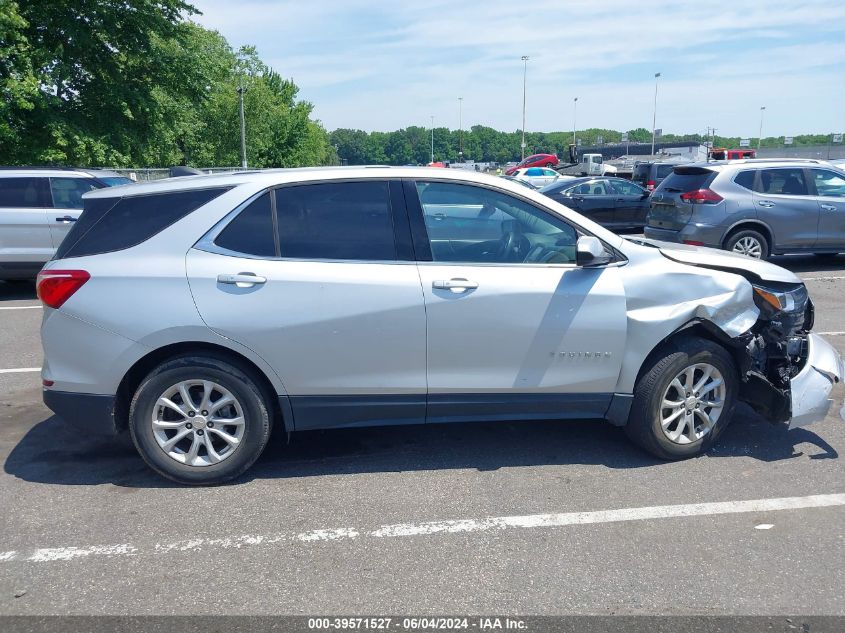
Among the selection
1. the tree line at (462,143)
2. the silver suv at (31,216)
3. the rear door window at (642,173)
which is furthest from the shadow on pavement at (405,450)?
the tree line at (462,143)

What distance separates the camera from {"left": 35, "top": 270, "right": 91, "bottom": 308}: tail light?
4242mm

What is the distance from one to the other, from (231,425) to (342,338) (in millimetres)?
820

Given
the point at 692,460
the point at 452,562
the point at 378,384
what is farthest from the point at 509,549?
the point at 692,460

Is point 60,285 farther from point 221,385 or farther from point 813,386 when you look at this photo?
point 813,386

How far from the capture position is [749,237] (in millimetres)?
11492

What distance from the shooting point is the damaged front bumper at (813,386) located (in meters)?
4.62

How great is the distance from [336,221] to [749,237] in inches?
354

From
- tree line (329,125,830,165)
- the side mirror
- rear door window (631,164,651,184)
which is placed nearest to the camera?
the side mirror

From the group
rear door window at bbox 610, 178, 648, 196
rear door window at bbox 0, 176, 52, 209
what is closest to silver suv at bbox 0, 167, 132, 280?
rear door window at bbox 0, 176, 52, 209

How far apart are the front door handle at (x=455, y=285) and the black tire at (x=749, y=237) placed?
327 inches

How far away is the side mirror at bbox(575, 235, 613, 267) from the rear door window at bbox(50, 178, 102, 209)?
8.56 meters

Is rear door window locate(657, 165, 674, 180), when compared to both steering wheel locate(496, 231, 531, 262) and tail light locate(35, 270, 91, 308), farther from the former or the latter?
tail light locate(35, 270, 91, 308)

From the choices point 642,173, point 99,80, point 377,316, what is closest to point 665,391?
point 377,316

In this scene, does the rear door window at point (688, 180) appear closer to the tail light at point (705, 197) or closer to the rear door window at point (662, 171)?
the tail light at point (705, 197)
